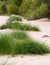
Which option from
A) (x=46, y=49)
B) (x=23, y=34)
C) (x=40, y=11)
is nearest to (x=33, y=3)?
A: (x=40, y=11)

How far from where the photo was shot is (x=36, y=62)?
588 cm

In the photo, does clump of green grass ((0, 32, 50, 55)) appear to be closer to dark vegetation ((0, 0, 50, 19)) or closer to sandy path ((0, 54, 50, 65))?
sandy path ((0, 54, 50, 65))

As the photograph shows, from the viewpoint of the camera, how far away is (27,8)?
2459 cm

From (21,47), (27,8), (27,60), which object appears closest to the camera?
(27,60)

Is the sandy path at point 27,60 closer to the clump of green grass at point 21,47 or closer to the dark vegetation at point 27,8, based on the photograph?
the clump of green grass at point 21,47

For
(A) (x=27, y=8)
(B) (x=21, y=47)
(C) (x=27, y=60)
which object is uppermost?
(B) (x=21, y=47)

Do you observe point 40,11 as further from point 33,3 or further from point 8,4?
point 8,4

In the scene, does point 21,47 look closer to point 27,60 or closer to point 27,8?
point 27,60

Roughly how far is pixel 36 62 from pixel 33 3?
1516 centimetres

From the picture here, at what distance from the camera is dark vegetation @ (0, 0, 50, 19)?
19.7 m

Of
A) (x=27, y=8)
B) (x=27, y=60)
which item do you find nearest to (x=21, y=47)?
(x=27, y=60)

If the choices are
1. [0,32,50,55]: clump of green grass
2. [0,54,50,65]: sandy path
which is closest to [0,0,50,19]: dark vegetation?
[0,32,50,55]: clump of green grass

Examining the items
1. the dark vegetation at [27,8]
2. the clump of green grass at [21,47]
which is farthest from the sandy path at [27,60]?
the dark vegetation at [27,8]

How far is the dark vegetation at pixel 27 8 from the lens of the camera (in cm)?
1970
